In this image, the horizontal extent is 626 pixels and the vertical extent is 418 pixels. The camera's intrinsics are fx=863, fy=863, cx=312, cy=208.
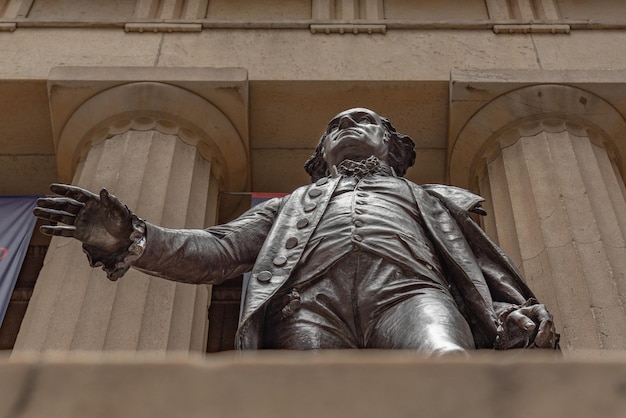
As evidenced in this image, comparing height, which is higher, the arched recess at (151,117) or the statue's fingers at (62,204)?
the arched recess at (151,117)

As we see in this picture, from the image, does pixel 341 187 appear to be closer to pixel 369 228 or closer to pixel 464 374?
pixel 369 228

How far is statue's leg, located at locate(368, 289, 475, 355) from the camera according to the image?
11.8 ft

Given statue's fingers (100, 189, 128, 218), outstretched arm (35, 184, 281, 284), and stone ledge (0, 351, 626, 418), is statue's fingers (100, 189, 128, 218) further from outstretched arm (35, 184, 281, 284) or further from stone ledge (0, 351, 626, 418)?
stone ledge (0, 351, 626, 418)

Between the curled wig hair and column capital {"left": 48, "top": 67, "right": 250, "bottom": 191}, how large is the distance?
3.71m

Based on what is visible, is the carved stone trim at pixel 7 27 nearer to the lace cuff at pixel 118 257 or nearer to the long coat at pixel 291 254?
the long coat at pixel 291 254

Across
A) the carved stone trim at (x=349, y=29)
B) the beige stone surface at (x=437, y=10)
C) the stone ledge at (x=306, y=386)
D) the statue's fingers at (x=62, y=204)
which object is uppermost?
the beige stone surface at (x=437, y=10)

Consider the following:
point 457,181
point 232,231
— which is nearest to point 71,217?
point 232,231

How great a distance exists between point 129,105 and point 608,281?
5374mm

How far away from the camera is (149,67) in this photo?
989 cm

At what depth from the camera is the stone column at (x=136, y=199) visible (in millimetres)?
6969

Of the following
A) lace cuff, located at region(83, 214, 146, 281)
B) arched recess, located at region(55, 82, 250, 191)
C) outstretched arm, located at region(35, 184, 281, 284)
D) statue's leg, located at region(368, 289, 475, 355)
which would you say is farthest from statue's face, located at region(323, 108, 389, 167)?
arched recess, located at region(55, 82, 250, 191)

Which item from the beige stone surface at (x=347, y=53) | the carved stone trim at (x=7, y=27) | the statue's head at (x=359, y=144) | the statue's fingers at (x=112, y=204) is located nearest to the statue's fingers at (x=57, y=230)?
the statue's fingers at (x=112, y=204)

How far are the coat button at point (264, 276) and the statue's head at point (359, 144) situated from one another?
155cm

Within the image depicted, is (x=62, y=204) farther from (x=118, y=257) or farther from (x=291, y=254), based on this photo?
(x=291, y=254)
